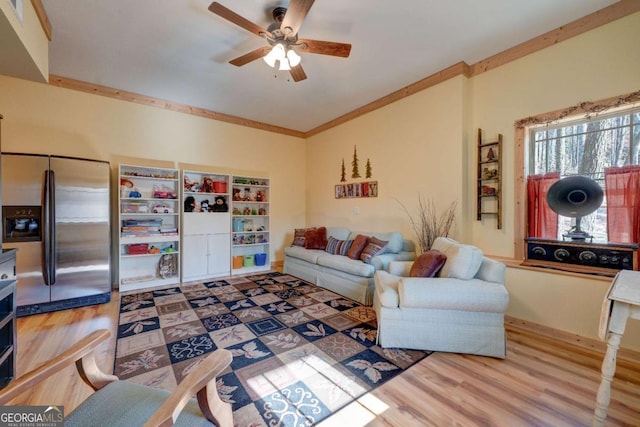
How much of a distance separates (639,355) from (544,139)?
7.01 ft

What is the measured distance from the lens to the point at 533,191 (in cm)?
295

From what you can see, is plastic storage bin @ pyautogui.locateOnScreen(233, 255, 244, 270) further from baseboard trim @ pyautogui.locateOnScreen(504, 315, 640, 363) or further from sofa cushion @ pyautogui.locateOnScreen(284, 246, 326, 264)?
baseboard trim @ pyautogui.locateOnScreen(504, 315, 640, 363)

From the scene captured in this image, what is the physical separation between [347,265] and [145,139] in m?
3.77

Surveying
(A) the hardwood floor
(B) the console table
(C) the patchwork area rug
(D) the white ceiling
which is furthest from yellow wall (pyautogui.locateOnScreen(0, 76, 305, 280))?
(B) the console table

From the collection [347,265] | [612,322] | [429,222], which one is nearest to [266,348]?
[347,265]

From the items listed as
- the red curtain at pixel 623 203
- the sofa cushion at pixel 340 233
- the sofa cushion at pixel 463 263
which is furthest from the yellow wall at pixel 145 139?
the red curtain at pixel 623 203

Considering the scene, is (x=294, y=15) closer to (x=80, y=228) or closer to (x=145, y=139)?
(x=145, y=139)

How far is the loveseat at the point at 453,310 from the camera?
7.05 ft

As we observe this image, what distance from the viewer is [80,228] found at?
3281 millimetres

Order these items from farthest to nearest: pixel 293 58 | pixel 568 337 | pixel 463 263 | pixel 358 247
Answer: pixel 358 247
pixel 293 58
pixel 568 337
pixel 463 263

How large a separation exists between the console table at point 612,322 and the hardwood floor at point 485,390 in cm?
30

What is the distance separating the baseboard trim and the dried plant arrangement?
118 cm

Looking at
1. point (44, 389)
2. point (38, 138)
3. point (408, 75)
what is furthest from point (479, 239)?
point (38, 138)

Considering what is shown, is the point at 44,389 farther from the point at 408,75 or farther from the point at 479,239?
the point at 408,75
